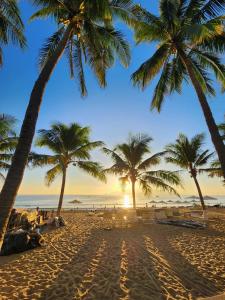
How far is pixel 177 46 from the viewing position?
31.5 feet

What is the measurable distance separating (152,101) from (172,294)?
8.37m

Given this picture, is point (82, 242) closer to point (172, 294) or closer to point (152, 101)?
point (172, 294)

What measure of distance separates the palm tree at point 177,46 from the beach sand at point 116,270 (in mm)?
4952

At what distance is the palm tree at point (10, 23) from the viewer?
811 centimetres

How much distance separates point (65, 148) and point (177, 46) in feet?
38.3

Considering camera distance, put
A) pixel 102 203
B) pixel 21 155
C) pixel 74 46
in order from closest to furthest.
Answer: pixel 21 155, pixel 74 46, pixel 102 203

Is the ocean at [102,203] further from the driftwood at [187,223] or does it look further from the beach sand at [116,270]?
the beach sand at [116,270]

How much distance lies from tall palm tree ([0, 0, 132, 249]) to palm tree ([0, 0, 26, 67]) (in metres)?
0.76

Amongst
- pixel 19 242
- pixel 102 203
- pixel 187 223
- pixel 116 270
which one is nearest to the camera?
pixel 116 270

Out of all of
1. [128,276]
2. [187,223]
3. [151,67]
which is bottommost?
[128,276]

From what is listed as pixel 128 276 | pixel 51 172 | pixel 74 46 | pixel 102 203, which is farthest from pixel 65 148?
pixel 102 203

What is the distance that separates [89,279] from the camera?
5695mm

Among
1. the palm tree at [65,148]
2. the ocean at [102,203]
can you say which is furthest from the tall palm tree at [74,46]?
the ocean at [102,203]

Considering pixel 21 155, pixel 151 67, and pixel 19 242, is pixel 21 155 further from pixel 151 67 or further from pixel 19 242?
pixel 151 67
